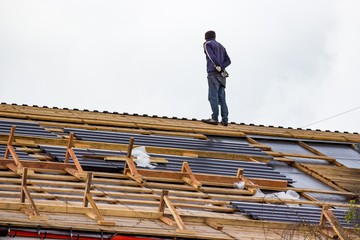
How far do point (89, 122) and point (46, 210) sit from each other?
6735mm

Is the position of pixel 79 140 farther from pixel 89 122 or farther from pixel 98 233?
pixel 98 233

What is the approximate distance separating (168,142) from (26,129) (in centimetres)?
277

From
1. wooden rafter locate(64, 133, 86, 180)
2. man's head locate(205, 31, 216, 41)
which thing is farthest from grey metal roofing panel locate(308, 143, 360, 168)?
wooden rafter locate(64, 133, 86, 180)

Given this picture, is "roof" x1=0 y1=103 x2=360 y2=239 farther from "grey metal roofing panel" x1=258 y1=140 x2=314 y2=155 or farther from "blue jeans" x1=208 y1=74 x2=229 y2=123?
"blue jeans" x1=208 y1=74 x2=229 y2=123

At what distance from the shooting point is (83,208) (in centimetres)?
1401

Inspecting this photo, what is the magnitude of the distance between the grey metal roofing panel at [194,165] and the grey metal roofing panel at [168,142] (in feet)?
2.39

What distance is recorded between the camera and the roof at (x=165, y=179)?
13.8m

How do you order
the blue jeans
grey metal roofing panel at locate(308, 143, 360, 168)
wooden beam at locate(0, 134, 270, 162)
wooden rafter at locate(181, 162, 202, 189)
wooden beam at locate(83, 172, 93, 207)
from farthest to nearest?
the blue jeans → grey metal roofing panel at locate(308, 143, 360, 168) → wooden beam at locate(0, 134, 270, 162) → wooden rafter at locate(181, 162, 202, 189) → wooden beam at locate(83, 172, 93, 207)

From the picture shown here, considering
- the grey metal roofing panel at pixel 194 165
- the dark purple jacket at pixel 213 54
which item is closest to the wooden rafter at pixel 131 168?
the grey metal roofing panel at pixel 194 165

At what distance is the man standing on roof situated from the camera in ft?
72.3

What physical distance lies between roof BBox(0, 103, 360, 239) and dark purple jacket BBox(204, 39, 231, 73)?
4.40 ft

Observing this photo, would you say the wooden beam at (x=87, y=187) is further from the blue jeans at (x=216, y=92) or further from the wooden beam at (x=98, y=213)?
the blue jeans at (x=216, y=92)

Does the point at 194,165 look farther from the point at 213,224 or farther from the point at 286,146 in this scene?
the point at 286,146

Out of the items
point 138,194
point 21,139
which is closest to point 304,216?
point 138,194
